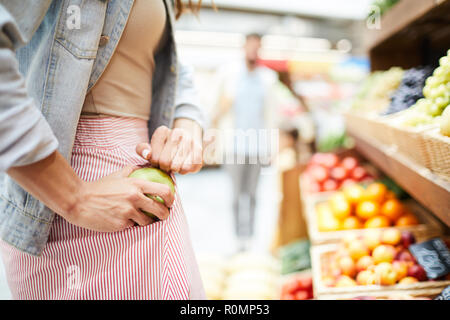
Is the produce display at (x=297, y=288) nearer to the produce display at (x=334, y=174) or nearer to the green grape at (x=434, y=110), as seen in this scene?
the produce display at (x=334, y=174)

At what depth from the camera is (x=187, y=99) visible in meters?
0.95

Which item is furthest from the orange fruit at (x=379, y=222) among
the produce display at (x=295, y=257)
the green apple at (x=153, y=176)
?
the green apple at (x=153, y=176)

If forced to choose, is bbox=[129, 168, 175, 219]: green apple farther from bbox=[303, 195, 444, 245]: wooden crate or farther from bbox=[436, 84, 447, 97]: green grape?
bbox=[303, 195, 444, 245]: wooden crate

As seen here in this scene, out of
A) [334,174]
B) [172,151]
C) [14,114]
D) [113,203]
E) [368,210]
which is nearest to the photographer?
[14,114]

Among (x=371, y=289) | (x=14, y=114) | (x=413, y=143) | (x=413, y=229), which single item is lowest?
(x=371, y=289)

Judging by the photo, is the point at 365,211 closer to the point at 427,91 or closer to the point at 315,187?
the point at 315,187

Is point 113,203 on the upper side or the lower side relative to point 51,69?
lower

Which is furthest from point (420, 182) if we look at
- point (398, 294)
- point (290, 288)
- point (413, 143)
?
point (290, 288)

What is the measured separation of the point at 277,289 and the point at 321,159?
107cm

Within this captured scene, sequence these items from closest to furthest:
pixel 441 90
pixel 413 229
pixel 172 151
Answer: pixel 172 151 < pixel 441 90 < pixel 413 229

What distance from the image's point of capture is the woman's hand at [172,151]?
0.71 meters

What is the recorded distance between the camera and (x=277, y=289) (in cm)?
181

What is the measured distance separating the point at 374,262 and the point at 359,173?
3.27 feet

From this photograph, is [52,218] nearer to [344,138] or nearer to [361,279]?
[361,279]
